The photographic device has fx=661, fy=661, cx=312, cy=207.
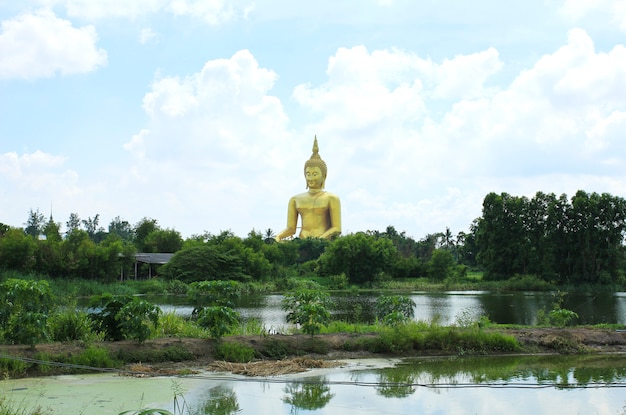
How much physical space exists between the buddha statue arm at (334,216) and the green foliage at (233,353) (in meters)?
48.5

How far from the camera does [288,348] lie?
36.2 ft

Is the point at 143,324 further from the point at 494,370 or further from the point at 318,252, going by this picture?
the point at 318,252

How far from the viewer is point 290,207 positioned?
200 feet

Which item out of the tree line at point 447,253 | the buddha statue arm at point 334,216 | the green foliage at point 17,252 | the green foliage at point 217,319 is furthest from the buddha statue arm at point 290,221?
the green foliage at point 217,319

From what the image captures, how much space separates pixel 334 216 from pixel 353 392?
5146 cm

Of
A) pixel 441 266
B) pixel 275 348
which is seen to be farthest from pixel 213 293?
pixel 441 266

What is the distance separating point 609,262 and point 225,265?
24.6 m

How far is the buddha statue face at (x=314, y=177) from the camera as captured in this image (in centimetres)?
5900

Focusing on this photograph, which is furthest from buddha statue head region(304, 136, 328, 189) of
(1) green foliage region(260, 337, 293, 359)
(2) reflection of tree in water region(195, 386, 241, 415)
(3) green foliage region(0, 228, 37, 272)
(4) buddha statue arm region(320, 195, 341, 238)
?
(2) reflection of tree in water region(195, 386, 241, 415)

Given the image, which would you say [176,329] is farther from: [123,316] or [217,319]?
[123,316]

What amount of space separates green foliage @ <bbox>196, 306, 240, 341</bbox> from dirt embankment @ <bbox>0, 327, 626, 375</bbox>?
29cm

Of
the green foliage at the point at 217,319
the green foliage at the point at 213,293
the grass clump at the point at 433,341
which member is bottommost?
the grass clump at the point at 433,341

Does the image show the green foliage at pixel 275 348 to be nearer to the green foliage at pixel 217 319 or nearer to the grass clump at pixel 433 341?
the green foliage at pixel 217 319

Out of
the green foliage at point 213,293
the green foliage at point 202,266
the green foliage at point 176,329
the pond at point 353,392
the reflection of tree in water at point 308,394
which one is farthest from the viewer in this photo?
the green foliage at point 202,266
